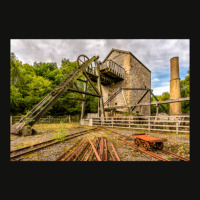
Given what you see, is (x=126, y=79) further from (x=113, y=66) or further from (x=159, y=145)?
(x=159, y=145)

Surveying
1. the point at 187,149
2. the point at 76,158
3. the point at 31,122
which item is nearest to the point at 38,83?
the point at 31,122

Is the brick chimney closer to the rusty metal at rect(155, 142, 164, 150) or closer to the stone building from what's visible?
the stone building

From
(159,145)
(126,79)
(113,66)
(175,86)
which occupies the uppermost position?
(113,66)

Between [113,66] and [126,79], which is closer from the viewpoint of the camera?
[113,66]

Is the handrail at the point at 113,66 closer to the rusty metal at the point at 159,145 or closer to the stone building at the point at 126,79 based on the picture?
the stone building at the point at 126,79

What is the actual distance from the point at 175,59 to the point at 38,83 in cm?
2171

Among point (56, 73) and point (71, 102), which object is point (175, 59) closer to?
point (71, 102)

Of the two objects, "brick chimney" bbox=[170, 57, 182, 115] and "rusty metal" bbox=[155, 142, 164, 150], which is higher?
"brick chimney" bbox=[170, 57, 182, 115]

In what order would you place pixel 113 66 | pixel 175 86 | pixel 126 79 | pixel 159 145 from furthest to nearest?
pixel 126 79, pixel 113 66, pixel 175 86, pixel 159 145

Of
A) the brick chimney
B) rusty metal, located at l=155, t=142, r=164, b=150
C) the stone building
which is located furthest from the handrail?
rusty metal, located at l=155, t=142, r=164, b=150

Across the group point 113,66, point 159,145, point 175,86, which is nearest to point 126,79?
point 113,66

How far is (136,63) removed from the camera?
55.0 ft

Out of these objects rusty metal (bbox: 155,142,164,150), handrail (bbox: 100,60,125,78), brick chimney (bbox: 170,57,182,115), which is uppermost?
handrail (bbox: 100,60,125,78)

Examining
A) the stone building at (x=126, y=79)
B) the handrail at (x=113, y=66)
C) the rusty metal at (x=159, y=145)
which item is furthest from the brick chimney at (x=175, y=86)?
the rusty metal at (x=159, y=145)
